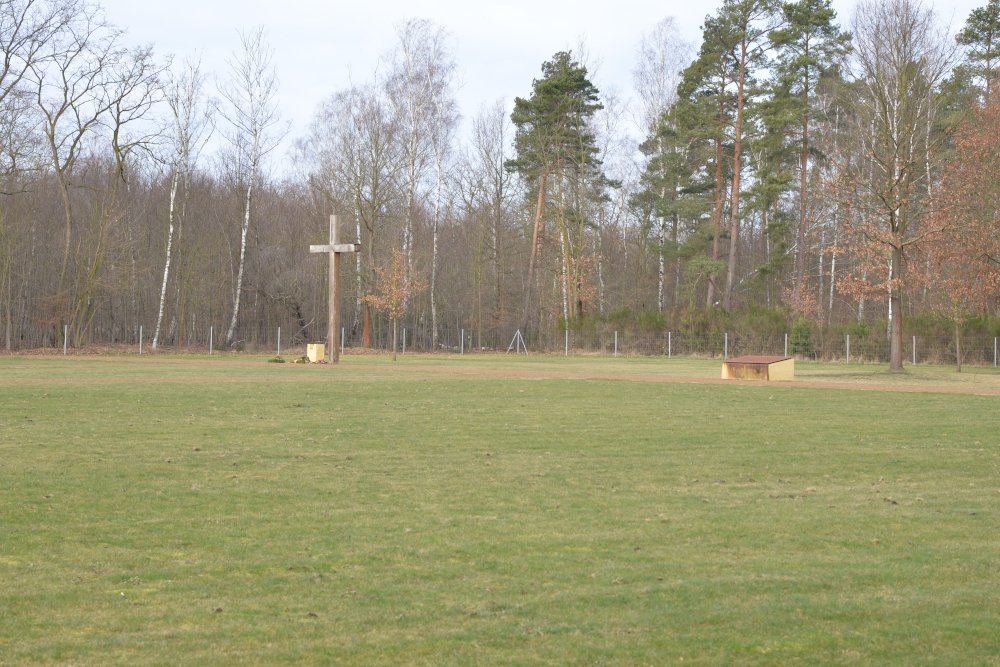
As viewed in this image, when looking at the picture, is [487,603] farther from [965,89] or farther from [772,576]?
[965,89]

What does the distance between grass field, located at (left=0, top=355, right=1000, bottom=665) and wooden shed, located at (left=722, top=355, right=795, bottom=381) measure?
14475 millimetres

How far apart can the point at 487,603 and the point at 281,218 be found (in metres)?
63.9

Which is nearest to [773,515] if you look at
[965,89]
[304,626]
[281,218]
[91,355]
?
[304,626]

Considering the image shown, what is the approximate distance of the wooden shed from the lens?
103ft

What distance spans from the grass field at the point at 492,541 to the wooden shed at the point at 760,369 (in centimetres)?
1448

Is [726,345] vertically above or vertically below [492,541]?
above

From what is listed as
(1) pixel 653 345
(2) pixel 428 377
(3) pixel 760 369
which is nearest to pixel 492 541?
(2) pixel 428 377

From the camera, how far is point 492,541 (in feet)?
25.4

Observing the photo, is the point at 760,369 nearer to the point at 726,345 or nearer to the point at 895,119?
the point at 895,119

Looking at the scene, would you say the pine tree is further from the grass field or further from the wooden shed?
the grass field

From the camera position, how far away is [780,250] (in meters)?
53.7

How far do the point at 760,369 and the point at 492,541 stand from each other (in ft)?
82.5

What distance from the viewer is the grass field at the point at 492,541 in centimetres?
541

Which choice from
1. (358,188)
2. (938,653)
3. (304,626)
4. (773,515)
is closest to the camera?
(938,653)
